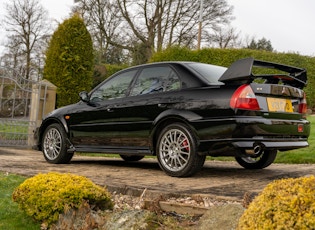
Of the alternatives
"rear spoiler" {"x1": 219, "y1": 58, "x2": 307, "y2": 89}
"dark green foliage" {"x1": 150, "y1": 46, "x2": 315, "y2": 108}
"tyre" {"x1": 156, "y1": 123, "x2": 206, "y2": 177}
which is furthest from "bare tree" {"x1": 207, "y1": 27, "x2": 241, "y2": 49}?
"tyre" {"x1": 156, "y1": 123, "x2": 206, "y2": 177}

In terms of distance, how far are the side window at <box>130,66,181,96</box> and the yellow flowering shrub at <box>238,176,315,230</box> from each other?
3.13m

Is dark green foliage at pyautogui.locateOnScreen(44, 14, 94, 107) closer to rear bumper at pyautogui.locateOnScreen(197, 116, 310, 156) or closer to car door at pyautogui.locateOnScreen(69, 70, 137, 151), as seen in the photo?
car door at pyautogui.locateOnScreen(69, 70, 137, 151)

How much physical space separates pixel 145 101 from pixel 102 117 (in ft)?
3.00

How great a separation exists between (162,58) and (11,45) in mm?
18647

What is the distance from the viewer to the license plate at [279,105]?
15.5ft

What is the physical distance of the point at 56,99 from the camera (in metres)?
12.7

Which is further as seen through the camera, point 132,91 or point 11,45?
point 11,45

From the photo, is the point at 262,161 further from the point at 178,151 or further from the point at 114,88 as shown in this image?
the point at 114,88

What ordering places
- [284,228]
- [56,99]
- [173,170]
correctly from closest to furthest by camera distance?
[284,228] < [173,170] < [56,99]

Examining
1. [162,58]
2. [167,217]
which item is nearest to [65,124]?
[167,217]

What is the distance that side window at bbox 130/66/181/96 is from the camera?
532 centimetres

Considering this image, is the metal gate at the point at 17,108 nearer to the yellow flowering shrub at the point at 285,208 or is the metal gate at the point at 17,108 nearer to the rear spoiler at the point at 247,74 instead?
the rear spoiler at the point at 247,74

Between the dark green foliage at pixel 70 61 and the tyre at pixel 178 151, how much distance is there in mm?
8055

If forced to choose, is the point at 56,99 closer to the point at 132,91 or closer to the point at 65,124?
the point at 65,124
